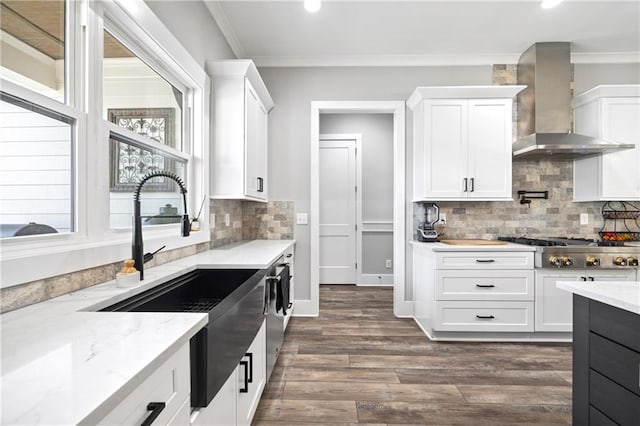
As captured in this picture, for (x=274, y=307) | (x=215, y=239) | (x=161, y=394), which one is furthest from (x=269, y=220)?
(x=161, y=394)

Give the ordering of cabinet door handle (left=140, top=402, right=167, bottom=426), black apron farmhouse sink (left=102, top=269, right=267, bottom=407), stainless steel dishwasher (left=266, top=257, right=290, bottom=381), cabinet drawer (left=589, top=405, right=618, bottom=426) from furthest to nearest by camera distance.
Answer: stainless steel dishwasher (left=266, top=257, right=290, bottom=381) < cabinet drawer (left=589, top=405, right=618, bottom=426) < black apron farmhouse sink (left=102, top=269, right=267, bottom=407) < cabinet door handle (left=140, top=402, right=167, bottom=426)

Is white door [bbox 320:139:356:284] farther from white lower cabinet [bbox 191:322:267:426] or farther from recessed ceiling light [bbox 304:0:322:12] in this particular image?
white lower cabinet [bbox 191:322:267:426]

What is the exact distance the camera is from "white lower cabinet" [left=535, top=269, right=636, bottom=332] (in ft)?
9.12

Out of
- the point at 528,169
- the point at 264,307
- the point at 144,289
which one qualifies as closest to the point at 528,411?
the point at 264,307

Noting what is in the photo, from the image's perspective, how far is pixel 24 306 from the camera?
0.99 meters

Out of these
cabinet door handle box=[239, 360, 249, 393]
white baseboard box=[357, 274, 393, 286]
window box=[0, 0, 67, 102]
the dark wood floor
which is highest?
window box=[0, 0, 67, 102]

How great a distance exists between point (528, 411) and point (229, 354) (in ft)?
6.01

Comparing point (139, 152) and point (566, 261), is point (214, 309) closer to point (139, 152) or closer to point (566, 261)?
point (139, 152)

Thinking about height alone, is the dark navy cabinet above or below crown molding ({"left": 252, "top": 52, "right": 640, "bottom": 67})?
below

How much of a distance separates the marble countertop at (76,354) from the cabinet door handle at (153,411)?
0.08 meters

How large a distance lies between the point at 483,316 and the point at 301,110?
274 centimetres

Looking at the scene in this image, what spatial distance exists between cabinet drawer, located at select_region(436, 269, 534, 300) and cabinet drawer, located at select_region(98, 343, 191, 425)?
96.5 inches

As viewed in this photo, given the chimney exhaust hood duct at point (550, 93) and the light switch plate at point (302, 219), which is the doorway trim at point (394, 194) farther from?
the chimney exhaust hood duct at point (550, 93)

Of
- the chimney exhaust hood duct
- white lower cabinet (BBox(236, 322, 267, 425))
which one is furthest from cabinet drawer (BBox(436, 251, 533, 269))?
white lower cabinet (BBox(236, 322, 267, 425))
